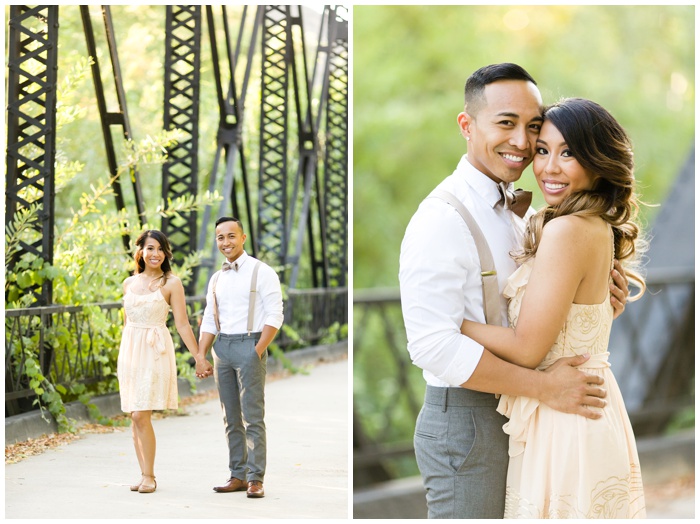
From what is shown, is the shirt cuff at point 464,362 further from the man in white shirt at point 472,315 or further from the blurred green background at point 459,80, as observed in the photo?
the blurred green background at point 459,80

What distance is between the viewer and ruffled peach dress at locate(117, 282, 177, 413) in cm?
394

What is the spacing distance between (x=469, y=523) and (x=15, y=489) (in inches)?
85.7

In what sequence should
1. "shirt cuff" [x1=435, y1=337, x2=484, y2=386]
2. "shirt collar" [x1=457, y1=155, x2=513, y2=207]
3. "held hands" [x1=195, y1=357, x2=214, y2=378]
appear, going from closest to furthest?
"shirt cuff" [x1=435, y1=337, x2=484, y2=386], "shirt collar" [x1=457, y1=155, x2=513, y2=207], "held hands" [x1=195, y1=357, x2=214, y2=378]

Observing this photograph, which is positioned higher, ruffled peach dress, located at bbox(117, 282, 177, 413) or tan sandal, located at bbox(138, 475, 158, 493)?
ruffled peach dress, located at bbox(117, 282, 177, 413)

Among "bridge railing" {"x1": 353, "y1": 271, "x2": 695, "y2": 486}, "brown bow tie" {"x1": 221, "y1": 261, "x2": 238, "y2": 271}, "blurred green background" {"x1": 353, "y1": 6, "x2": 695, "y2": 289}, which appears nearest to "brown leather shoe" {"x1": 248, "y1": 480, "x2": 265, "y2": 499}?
"brown bow tie" {"x1": 221, "y1": 261, "x2": 238, "y2": 271}

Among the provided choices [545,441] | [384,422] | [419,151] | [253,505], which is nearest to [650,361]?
[384,422]

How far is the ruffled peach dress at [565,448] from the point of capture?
8.36ft

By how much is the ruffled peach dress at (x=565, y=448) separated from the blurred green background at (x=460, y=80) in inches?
324

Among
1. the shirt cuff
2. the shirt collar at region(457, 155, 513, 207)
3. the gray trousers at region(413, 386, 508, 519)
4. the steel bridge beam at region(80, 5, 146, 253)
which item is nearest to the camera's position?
the shirt cuff

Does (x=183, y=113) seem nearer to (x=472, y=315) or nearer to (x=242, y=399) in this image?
(x=242, y=399)

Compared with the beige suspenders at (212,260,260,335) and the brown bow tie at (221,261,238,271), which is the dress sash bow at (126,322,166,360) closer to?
the beige suspenders at (212,260,260,335)

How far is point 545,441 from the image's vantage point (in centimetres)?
255

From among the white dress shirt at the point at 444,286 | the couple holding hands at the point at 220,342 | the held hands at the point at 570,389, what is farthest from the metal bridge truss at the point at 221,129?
the held hands at the point at 570,389

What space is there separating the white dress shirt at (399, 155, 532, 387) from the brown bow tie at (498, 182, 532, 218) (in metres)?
0.10
